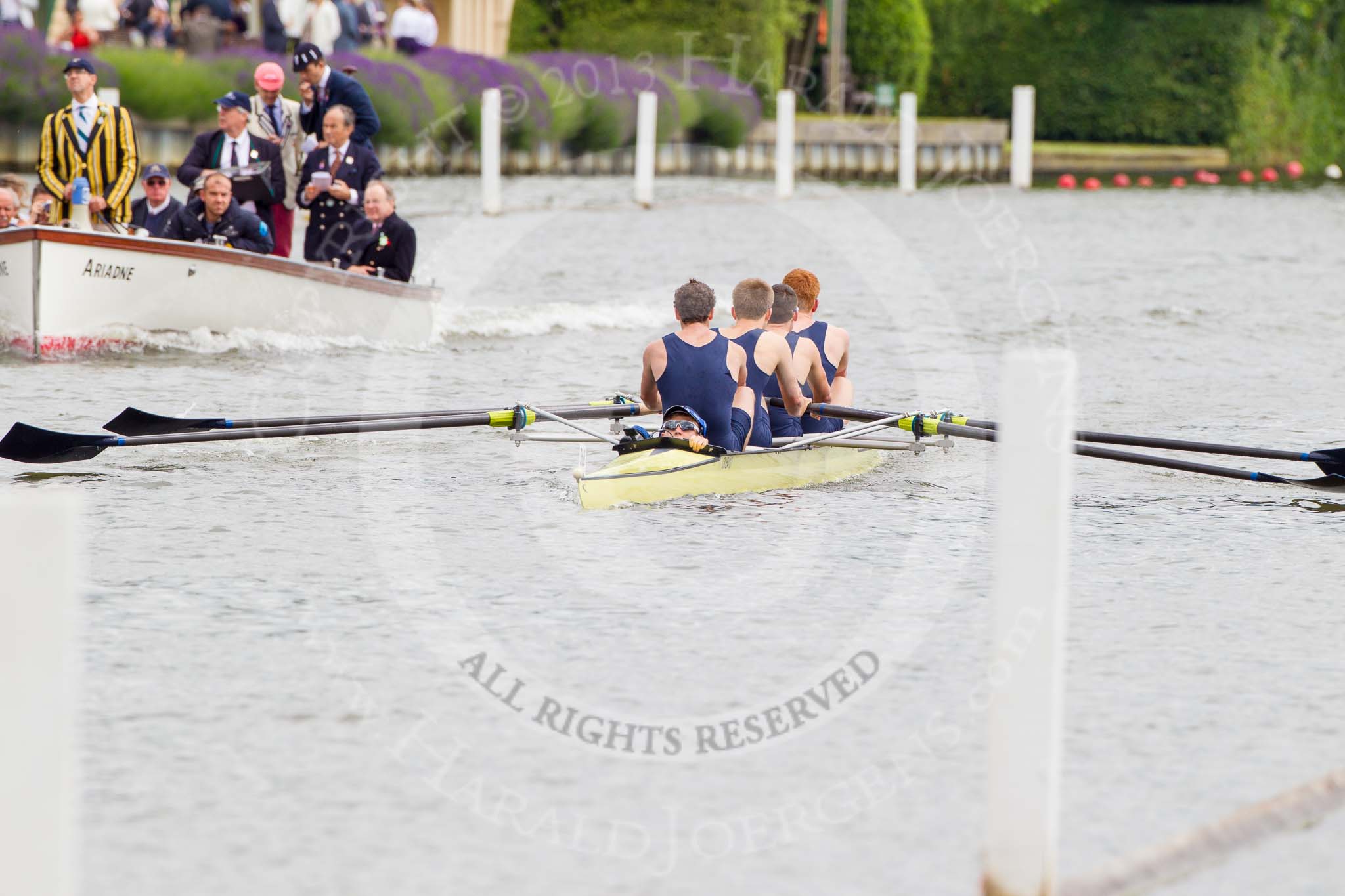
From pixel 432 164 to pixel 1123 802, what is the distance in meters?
27.1

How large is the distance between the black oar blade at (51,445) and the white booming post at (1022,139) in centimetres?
2764

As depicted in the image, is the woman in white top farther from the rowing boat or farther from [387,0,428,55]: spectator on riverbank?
the rowing boat

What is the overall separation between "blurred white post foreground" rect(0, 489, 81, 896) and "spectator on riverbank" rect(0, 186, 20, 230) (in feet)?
35.7

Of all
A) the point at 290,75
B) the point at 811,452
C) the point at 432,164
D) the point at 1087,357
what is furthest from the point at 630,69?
the point at 811,452

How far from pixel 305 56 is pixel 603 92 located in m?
20.1

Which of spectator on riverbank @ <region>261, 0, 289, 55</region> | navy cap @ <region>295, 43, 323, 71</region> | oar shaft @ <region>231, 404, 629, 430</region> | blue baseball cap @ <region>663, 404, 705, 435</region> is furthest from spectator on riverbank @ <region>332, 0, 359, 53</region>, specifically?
blue baseball cap @ <region>663, 404, 705, 435</region>

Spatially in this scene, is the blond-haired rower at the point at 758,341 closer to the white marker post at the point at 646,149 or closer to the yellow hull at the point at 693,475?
the yellow hull at the point at 693,475

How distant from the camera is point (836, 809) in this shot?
5.57 m

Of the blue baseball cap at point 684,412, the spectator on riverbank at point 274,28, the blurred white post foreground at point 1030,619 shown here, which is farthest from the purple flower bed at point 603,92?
the blurred white post foreground at point 1030,619

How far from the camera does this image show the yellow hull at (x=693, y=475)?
31.5ft

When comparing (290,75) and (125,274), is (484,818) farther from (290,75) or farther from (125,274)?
(290,75)

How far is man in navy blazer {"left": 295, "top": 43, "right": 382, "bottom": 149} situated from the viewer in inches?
584

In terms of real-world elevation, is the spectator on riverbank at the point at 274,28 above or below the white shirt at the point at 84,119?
above

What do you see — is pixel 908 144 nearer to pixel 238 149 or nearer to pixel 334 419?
pixel 238 149
